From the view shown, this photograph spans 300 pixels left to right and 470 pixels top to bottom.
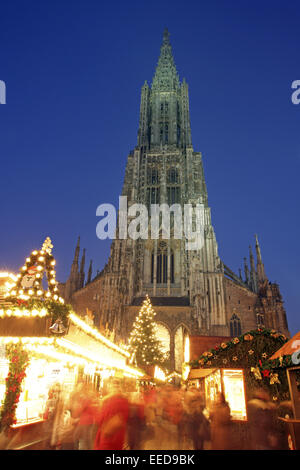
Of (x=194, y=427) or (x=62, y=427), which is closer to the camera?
(x=194, y=427)

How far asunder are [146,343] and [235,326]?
1235 centimetres

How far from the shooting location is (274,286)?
31.6m

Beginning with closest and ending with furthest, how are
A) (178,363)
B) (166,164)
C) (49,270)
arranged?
(49,270) < (178,363) < (166,164)

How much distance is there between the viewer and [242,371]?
24.6 ft

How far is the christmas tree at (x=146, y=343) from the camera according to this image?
23.3 meters

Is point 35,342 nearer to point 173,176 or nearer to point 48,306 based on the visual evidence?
point 48,306

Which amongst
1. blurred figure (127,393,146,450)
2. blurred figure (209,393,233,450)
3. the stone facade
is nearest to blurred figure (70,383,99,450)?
blurred figure (127,393,146,450)

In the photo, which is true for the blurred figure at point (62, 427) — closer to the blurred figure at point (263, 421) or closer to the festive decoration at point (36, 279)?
the festive decoration at point (36, 279)

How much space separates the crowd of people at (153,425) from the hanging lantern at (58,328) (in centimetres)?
151

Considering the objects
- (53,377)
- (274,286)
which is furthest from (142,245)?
(53,377)

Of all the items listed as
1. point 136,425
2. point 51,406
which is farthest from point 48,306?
point 51,406
